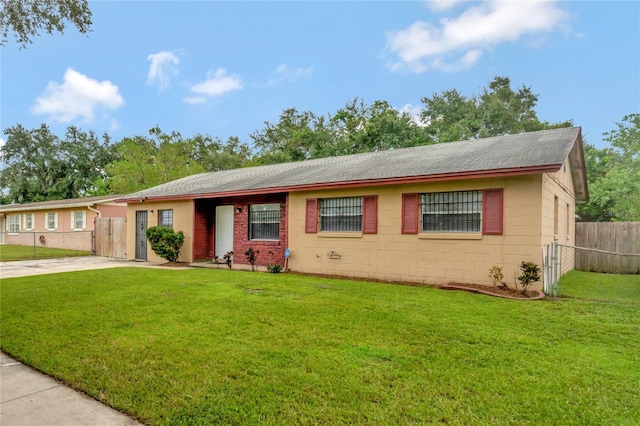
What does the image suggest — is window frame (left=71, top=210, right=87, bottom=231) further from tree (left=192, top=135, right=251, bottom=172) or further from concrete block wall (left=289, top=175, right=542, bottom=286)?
concrete block wall (left=289, top=175, right=542, bottom=286)

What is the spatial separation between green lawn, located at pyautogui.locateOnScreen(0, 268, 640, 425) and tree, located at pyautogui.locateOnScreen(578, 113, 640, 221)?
48.9ft

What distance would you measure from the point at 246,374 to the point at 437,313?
332cm

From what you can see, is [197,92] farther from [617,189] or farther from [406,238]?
[617,189]

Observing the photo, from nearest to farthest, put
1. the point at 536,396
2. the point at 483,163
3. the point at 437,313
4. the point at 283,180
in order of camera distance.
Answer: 1. the point at 536,396
2. the point at 437,313
3. the point at 483,163
4. the point at 283,180

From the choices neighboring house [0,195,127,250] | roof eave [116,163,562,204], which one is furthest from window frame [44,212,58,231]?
roof eave [116,163,562,204]

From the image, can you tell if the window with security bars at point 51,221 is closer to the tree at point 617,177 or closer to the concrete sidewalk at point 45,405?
the concrete sidewalk at point 45,405

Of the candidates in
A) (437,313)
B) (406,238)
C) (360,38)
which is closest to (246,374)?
(437,313)

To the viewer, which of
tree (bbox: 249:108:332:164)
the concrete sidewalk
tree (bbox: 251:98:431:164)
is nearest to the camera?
the concrete sidewalk

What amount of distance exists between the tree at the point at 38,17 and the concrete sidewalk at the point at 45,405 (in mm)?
6486

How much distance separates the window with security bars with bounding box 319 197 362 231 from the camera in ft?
32.7

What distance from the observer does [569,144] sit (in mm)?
8711

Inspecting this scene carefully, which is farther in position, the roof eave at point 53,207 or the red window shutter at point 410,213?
the roof eave at point 53,207

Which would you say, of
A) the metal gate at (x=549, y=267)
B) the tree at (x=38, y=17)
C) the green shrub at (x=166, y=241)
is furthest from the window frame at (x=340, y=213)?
the tree at (x=38, y=17)

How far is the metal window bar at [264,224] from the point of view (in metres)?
12.0
